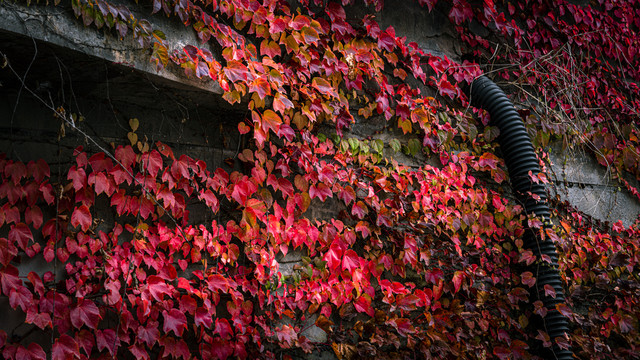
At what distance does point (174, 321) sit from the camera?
86.8 inches

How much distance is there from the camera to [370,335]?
2.76m

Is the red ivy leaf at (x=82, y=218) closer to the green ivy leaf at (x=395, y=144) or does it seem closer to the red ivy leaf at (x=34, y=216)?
the red ivy leaf at (x=34, y=216)

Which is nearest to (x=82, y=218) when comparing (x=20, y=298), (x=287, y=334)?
(x=20, y=298)

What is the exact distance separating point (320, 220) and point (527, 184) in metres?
1.83

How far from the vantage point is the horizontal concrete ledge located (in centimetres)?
176

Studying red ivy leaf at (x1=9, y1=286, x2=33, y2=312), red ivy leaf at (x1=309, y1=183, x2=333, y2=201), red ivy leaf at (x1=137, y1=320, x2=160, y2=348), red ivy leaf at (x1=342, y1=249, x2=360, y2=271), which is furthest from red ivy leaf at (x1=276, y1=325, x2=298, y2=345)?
red ivy leaf at (x1=9, y1=286, x2=33, y2=312)

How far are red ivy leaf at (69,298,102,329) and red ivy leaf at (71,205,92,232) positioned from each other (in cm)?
37

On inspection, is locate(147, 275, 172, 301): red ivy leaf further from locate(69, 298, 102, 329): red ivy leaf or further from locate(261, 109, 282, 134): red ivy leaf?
locate(261, 109, 282, 134): red ivy leaf

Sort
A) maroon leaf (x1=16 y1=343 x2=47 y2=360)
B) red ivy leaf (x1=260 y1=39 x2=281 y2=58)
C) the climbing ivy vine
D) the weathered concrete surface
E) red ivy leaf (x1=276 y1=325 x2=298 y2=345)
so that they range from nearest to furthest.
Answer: maroon leaf (x1=16 y1=343 x2=47 y2=360) < the climbing ivy vine < red ivy leaf (x1=276 y1=325 x2=298 y2=345) < red ivy leaf (x1=260 y1=39 x2=281 y2=58) < the weathered concrete surface

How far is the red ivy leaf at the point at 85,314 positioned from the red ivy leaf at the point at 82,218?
0.37 metres

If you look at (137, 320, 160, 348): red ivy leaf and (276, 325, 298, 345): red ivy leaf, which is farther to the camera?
(276, 325, 298, 345): red ivy leaf

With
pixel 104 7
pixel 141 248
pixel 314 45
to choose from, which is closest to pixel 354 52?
pixel 314 45

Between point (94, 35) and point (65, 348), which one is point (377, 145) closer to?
point (94, 35)

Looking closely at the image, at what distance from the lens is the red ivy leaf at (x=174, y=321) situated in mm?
2184
